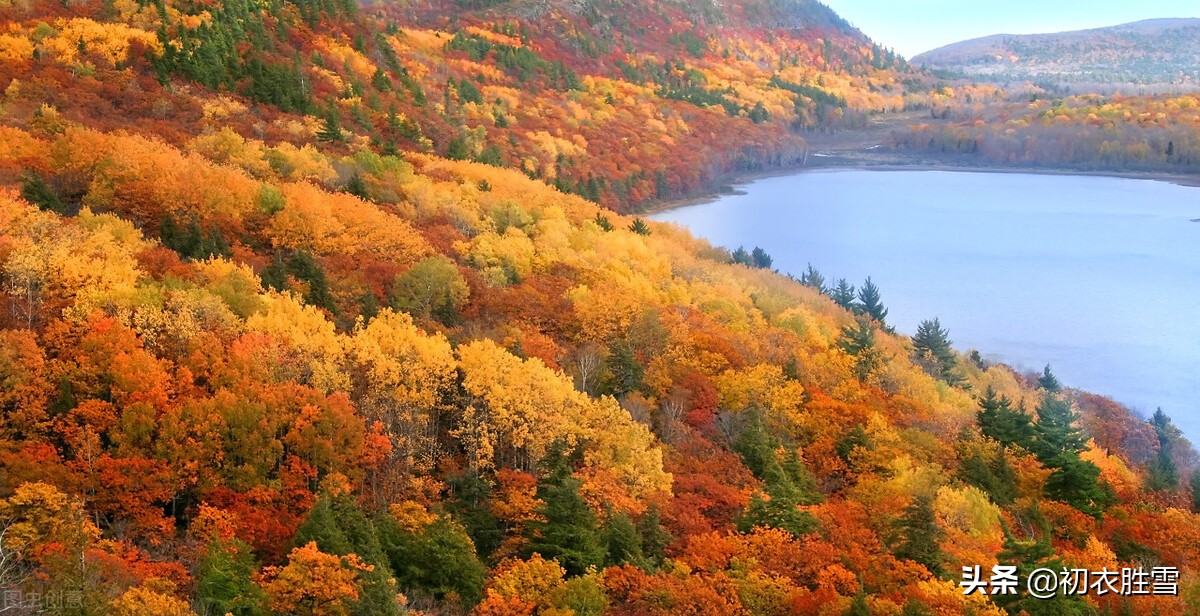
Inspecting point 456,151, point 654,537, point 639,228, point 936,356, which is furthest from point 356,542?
point 456,151

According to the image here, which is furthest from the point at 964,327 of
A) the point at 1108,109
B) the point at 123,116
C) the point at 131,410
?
the point at 1108,109

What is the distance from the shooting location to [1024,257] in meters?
98.8

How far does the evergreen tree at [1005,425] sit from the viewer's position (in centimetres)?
4175

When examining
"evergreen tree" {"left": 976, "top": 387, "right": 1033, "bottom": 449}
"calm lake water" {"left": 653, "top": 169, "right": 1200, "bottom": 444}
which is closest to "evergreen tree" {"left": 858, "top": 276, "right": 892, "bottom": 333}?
"calm lake water" {"left": 653, "top": 169, "right": 1200, "bottom": 444}

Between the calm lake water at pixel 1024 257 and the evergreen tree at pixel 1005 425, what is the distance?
19224 millimetres

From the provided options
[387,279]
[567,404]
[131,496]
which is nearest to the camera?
[131,496]

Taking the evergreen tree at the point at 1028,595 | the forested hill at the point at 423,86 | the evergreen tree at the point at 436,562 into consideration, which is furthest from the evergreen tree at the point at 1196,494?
the forested hill at the point at 423,86

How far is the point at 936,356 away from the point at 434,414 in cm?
3579

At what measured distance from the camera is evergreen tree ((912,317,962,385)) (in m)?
57.9

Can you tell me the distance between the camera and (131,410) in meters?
27.3

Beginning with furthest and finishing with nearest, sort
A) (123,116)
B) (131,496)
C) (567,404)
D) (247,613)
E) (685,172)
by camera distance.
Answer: (685,172) → (123,116) → (567,404) → (131,496) → (247,613)

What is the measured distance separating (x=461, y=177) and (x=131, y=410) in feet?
162

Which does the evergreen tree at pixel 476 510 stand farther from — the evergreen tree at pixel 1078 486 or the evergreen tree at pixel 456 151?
the evergreen tree at pixel 456 151

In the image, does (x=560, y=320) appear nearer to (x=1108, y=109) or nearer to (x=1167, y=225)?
(x=1167, y=225)
